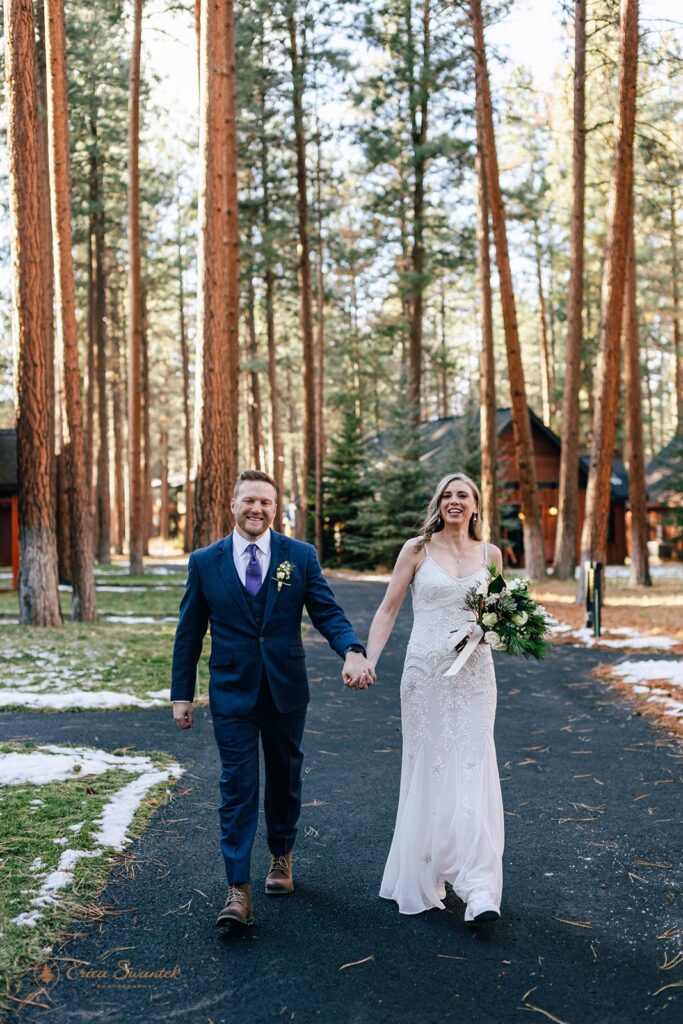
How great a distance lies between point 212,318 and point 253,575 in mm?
8977

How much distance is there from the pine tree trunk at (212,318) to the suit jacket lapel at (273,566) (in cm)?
823

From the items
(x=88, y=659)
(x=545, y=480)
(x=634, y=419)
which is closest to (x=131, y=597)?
(x=88, y=659)

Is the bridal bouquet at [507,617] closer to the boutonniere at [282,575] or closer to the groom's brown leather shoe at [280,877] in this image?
the boutonniere at [282,575]

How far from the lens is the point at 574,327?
24.0 m

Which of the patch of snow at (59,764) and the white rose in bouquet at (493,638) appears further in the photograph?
the patch of snow at (59,764)

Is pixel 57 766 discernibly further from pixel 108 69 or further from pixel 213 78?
pixel 108 69

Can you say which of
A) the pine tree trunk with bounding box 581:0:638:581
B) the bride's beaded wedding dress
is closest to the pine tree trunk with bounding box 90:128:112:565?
the pine tree trunk with bounding box 581:0:638:581

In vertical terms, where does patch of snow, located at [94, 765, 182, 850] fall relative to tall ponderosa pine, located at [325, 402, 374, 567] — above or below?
below

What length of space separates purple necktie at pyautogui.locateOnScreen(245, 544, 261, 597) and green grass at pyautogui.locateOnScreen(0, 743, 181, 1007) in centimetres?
171

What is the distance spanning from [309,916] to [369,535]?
3154 centimetres

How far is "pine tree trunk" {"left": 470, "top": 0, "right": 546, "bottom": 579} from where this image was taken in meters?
21.4

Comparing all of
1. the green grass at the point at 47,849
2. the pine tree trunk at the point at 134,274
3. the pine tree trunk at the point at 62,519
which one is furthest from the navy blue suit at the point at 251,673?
the pine tree trunk at the point at 134,274

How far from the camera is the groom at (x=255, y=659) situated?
467 centimetres

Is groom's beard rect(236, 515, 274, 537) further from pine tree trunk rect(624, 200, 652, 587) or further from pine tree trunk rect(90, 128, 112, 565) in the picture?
pine tree trunk rect(90, 128, 112, 565)
